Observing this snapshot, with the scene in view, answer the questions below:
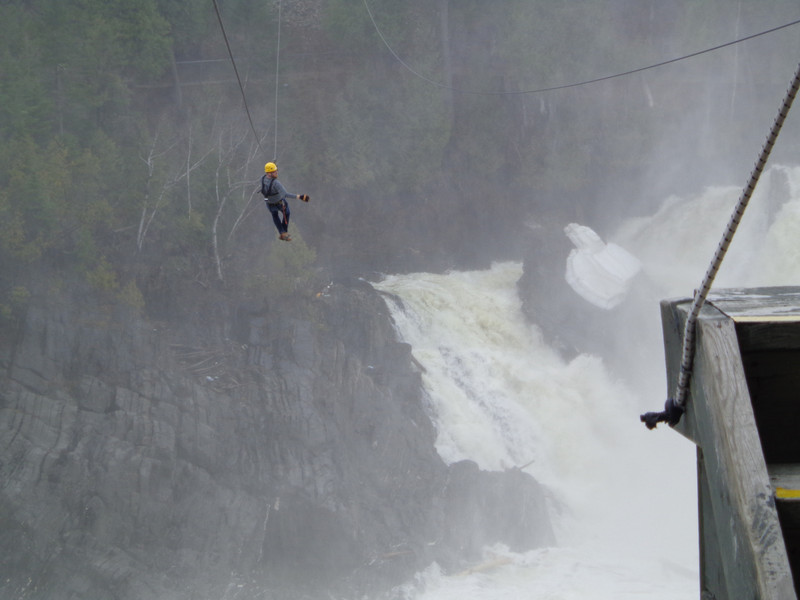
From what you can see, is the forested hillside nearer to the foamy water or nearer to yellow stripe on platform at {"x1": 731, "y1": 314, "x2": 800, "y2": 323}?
the foamy water

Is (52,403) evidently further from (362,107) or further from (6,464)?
(362,107)

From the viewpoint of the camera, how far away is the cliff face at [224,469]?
1691 cm

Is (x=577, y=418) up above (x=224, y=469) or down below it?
above

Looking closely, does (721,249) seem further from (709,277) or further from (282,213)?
(282,213)

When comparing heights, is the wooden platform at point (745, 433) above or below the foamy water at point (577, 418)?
below

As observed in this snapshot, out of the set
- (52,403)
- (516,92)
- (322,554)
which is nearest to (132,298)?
(52,403)

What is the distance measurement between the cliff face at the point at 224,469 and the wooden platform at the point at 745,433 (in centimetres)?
1721

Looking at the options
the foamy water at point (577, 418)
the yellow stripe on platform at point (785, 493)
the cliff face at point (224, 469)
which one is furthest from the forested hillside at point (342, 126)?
the yellow stripe on platform at point (785, 493)

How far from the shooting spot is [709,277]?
1740 millimetres

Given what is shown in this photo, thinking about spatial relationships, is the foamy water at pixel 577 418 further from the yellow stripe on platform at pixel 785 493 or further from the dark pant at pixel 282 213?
the yellow stripe on platform at pixel 785 493

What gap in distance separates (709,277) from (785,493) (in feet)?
1.75

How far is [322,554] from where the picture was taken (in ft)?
60.7

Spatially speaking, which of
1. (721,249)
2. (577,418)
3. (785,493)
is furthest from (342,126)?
(785,493)

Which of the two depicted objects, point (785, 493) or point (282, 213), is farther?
point (282, 213)
